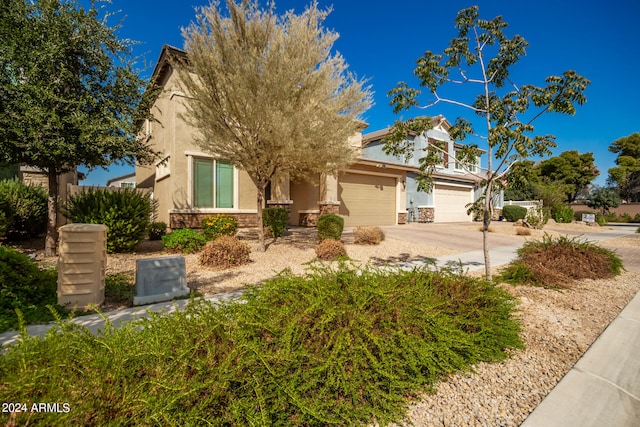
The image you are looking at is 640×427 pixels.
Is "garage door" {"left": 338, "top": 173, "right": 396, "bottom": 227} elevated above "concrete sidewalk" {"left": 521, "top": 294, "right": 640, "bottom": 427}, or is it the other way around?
"garage door" {"left": 338, "top": 173, "right": 396, "bottom": 227}

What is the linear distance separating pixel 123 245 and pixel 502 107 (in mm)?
9333

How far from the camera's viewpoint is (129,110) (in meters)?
7.63

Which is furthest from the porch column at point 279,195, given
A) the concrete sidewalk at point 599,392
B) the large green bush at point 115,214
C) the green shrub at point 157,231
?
the concrete sidewalk at point 599,392

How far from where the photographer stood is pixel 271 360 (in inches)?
81.7

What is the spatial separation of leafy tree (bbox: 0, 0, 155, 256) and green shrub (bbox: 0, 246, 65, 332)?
3.09 metres

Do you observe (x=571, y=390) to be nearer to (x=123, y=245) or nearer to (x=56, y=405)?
(x=56, y=405)

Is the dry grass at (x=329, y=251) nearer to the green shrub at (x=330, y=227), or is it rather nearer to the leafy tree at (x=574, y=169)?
the green shrub at (x=330, y=227)

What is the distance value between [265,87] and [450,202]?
18.3 meters

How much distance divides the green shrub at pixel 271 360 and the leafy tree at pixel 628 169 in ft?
155

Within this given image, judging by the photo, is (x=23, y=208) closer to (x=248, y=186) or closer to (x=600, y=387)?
(x=248, y=186)

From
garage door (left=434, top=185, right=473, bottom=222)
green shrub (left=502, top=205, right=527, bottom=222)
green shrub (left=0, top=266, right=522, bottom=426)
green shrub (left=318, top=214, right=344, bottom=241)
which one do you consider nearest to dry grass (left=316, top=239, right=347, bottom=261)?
green shrub (left=318, top=214, right=344, bottom=241)

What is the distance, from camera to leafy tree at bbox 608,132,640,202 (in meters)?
34.6

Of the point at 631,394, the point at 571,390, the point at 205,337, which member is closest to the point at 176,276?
the point at 205,337

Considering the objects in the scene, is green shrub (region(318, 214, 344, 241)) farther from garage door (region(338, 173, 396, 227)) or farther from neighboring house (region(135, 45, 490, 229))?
garage door (region(338, 173, 396, 227))
